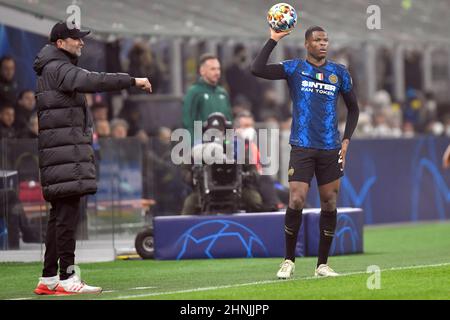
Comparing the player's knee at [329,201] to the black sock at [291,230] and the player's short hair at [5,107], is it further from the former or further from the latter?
the player's short hair at [5,107]

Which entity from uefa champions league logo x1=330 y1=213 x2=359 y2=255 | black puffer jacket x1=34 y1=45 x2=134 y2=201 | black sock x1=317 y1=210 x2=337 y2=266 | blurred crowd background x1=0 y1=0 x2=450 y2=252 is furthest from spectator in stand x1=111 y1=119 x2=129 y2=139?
black puffer jacket x1=34 y1=45 x2=134 y2=201

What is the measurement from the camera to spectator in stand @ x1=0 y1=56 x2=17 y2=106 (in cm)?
1750

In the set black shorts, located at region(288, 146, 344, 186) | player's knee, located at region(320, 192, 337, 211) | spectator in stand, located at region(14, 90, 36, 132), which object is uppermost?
spectator in stand, located at region(14, 90, 36, 132)

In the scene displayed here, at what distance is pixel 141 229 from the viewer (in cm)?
1703

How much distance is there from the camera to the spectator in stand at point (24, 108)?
17406 millimetres

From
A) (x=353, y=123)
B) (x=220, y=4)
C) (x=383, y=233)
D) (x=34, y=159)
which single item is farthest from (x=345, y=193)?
(x=353, y=123)

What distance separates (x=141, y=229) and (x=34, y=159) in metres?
1.85

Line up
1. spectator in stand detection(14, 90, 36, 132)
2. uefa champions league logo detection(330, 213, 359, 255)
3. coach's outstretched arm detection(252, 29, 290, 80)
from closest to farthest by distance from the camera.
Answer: coach's outstretched arm detection(252, 29, 290, 80) → uefa champions league logo detection(330, 213, 359, 255) → spectator in stand detection(14, 90, 36, 132)

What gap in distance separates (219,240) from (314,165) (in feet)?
12.9

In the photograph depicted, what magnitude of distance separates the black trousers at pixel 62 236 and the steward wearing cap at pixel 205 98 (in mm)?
5286

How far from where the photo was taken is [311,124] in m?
12.2

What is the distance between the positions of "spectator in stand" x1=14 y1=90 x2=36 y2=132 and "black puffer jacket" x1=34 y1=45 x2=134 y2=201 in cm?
606

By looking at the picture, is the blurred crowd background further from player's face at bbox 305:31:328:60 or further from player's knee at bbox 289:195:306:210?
player's face at bbox 305:31:328:60
